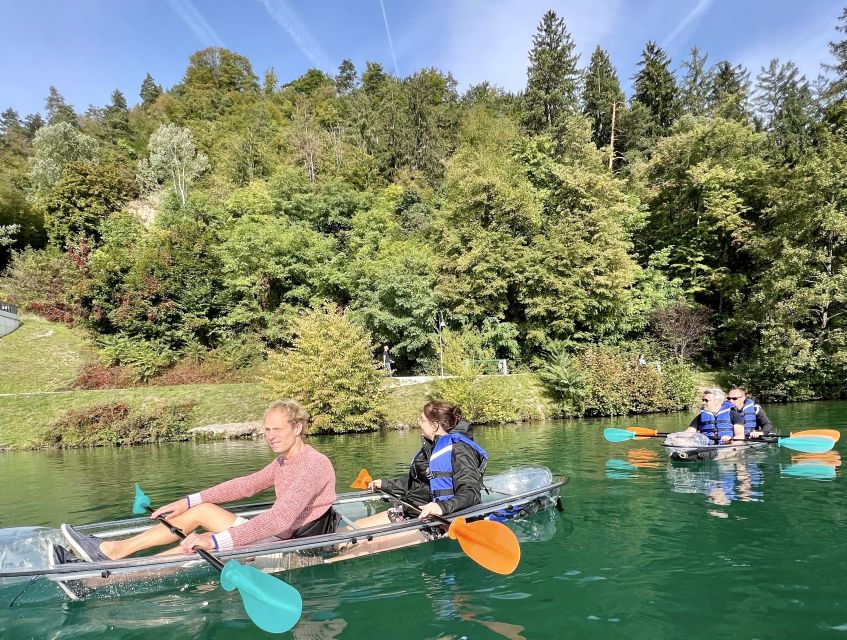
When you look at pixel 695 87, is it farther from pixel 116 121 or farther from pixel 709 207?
pixel 116 121

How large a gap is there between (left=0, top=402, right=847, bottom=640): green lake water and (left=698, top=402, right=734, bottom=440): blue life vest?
1.33 meters

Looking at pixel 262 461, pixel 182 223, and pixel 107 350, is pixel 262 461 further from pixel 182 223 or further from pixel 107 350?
pixel 182 223

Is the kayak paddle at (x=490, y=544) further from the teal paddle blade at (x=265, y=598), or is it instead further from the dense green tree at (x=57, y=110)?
the dense green tree at (x=57, y=110)

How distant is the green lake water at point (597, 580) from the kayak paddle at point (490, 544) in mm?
255

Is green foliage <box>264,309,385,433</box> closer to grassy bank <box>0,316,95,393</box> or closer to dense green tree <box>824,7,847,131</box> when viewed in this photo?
grassy bank <box>0,316,95,393</box>

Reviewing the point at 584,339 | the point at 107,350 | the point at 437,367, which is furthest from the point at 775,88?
the point at 107,350

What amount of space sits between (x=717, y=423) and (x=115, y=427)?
19332 mm

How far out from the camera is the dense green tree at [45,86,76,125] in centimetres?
6140

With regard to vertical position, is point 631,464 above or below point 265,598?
below

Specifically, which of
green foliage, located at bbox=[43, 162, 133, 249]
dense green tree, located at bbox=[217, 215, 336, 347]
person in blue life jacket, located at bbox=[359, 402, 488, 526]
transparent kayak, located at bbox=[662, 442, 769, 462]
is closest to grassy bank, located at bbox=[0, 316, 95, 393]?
green foliage, located at bbox=[43, 162, 133, 249]

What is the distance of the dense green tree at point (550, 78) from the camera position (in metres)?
39.2

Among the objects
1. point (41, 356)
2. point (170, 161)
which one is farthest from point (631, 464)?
point (170, 161)

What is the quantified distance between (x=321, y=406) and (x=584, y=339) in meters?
14.5

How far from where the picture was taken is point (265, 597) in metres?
3.83
